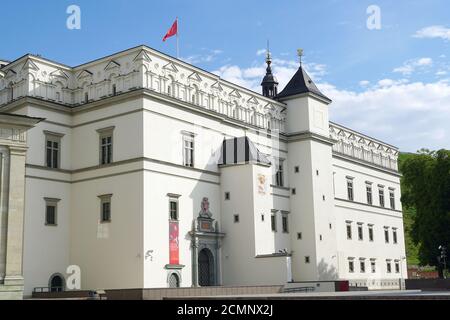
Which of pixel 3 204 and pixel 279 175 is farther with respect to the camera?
pixel 279 175

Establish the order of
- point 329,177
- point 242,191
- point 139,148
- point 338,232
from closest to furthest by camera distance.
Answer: point 139,148 < point 242,191 < point 329,177 < point 338,232

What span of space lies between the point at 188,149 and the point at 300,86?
1457 cm

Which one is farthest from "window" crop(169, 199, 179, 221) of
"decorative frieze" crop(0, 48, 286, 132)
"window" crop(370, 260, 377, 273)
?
"window" crop(370, 260, 377, 273)

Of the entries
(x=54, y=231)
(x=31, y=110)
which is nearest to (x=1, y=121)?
(x=31, y=110)

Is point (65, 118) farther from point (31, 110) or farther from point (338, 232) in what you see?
point (338, 232)

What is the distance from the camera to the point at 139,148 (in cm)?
3419

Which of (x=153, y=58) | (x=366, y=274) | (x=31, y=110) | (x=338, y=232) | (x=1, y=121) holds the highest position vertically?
(x=153, y=58)

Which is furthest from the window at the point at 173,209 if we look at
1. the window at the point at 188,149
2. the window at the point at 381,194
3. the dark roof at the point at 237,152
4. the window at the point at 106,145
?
the window at the point at 381,194

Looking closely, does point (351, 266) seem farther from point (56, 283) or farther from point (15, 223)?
point (15, 223)

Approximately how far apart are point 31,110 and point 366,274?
3514 cm

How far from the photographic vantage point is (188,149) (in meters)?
37.6

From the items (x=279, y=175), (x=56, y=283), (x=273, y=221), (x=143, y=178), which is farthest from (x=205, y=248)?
(x=279, y=175)

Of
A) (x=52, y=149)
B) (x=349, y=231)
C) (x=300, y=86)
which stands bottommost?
(x=349, y=231)
